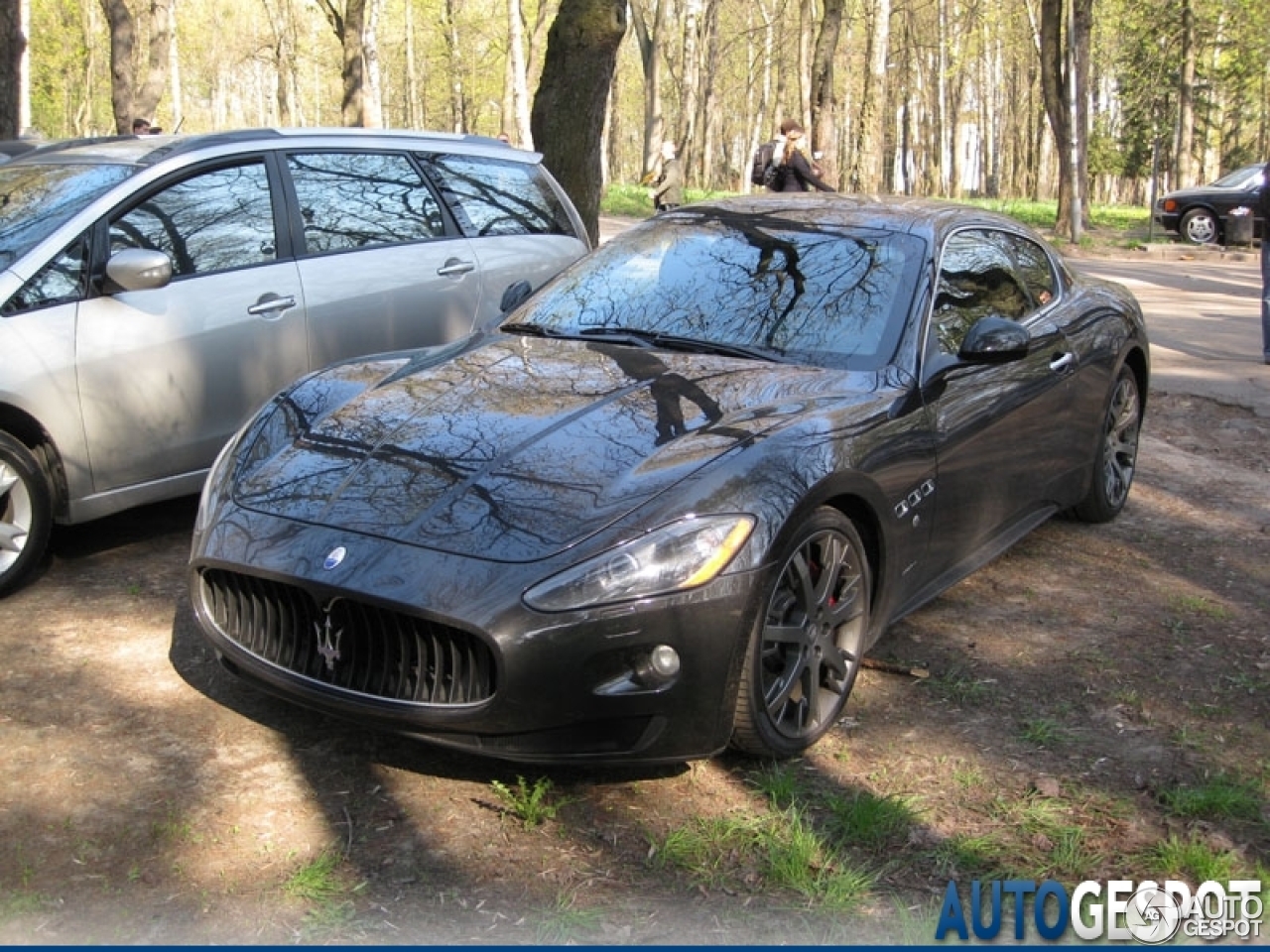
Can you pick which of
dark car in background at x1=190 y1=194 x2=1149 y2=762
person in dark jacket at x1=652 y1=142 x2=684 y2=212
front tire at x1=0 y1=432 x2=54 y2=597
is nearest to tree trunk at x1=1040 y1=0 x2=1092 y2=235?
person in dark jacket at x1=652 y1=142 x2=684 y2=212

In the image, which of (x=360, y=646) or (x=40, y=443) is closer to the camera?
(x=360, y=646)

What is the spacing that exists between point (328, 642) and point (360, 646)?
0.10 meters

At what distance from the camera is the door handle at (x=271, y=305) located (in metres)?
5.94

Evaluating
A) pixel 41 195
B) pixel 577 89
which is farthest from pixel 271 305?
pixel 577 89

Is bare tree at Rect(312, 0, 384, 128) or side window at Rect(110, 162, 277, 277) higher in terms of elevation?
bare tree at Rect(312, 0, 384, 128)

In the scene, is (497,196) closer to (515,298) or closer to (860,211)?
(515,298)

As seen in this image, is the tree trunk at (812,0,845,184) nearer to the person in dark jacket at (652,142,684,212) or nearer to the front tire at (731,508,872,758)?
the person in dark jacket at (652,142,684,212)

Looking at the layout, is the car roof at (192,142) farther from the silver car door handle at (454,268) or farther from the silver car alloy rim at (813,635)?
the silver car alloy rim at (813,635)

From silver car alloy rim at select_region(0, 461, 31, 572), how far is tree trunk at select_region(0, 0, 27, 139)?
24.2ft

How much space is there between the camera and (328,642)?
3.61 m

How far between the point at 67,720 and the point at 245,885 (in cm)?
122

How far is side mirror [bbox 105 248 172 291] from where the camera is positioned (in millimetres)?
5324

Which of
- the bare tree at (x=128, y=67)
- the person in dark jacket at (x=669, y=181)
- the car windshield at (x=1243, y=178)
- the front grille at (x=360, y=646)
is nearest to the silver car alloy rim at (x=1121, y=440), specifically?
the front grille at (x=360, y=646)

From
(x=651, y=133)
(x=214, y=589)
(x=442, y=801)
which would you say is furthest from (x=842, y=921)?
(x=651, y=133)
